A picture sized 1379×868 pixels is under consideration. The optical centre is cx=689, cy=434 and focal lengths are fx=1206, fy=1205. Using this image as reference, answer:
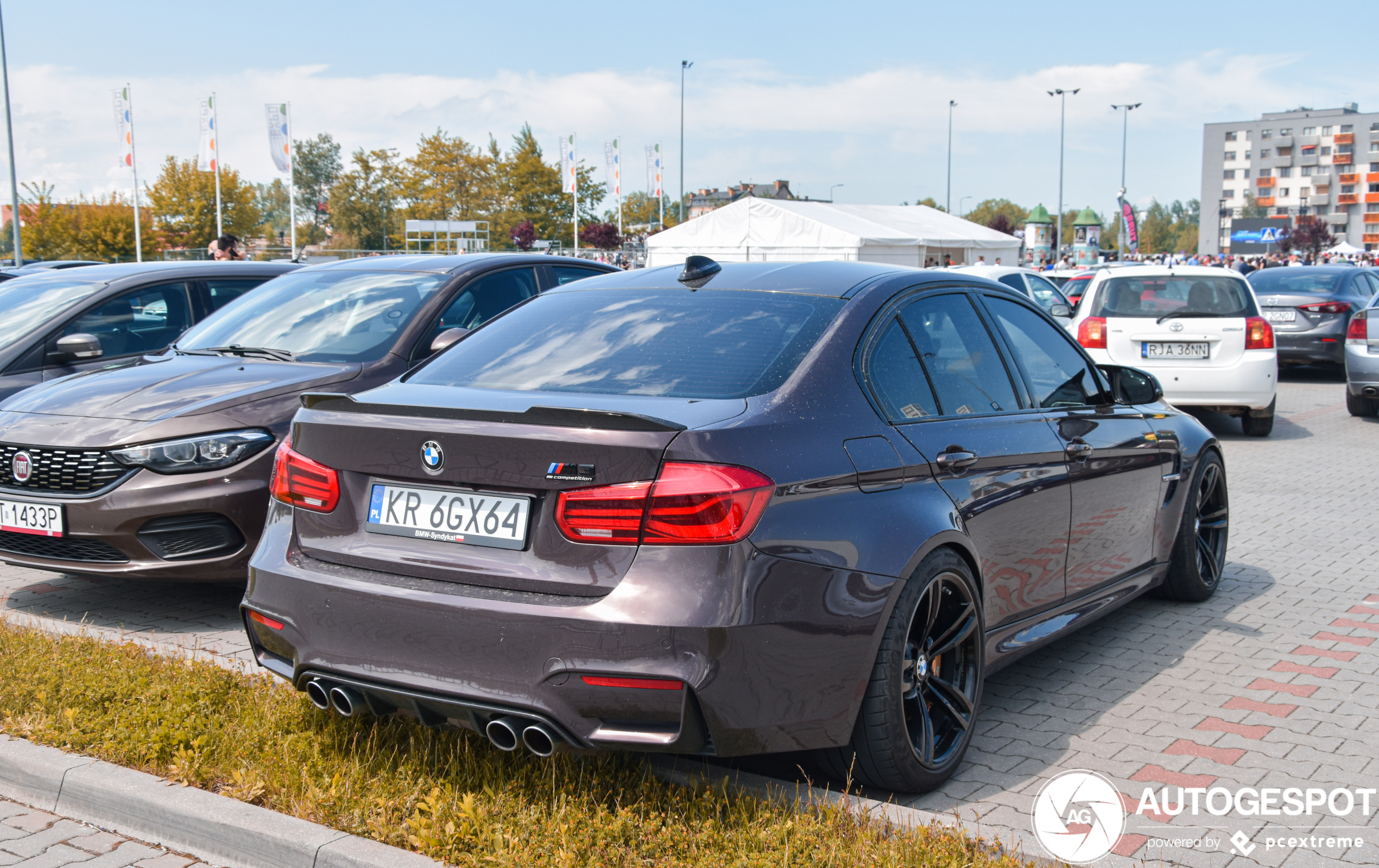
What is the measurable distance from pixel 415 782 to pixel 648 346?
4.71 ft

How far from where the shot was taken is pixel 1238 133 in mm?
170125

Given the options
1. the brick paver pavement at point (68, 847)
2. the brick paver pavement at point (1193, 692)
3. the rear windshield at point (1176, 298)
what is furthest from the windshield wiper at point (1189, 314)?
the brick paver pavement at point (68, 847)

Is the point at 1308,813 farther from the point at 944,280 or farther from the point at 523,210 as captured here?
the point at 523,210

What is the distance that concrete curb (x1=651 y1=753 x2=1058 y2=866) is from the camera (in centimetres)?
306

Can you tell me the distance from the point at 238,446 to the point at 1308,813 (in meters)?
4.24

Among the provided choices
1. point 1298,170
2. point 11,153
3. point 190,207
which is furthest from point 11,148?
point 1298,170

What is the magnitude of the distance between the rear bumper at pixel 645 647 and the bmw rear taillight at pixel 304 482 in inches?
8.8

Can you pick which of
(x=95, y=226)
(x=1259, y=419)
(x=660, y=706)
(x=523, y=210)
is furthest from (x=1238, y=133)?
(x=660, y=706)

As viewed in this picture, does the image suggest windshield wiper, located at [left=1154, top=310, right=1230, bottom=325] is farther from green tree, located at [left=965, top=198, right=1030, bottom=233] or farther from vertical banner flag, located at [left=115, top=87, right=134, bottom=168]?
green tree, located at [left=965, top=198, right=1030, bottom=233]

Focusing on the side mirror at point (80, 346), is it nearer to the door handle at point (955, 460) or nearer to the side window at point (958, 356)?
the side window at point (958, 356)

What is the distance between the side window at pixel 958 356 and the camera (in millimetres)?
3926

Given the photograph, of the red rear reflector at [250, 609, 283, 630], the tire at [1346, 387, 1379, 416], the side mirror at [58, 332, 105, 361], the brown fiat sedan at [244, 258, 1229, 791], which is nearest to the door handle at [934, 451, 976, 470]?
the brown fiat sedan at [244, 258, 1229, 791]

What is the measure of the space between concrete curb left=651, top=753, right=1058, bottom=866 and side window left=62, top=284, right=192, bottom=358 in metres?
5.33

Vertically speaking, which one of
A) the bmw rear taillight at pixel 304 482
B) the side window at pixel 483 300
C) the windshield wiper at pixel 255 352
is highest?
the side window at pixel 483 300
